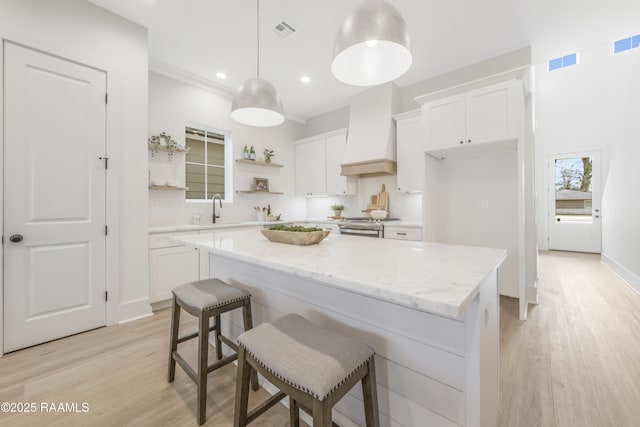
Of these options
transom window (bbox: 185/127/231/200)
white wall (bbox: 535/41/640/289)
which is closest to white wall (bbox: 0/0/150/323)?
transom window (bbox: 185/127/231/200)

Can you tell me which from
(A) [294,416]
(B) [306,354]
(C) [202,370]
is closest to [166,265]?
(C) [202,370]

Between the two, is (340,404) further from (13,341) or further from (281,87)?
(281,87)

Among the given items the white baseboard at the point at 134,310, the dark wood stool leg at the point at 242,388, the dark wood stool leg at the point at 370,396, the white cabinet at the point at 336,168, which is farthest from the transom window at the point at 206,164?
the dark wood stool leg at the point at 370,396

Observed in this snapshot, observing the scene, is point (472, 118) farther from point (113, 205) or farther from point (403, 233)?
point (113, 205)

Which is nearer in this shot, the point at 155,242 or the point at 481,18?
the point at 481,18

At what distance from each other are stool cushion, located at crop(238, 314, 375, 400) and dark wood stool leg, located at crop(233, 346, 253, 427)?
0.22ft

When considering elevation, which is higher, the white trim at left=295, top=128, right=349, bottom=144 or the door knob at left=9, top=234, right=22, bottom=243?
the white trim at left=295, top=128, right=349, bottom=144

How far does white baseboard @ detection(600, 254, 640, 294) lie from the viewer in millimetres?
3706

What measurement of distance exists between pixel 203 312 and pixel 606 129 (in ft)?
28.6

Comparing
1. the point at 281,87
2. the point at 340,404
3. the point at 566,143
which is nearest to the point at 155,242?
the point at 340,404

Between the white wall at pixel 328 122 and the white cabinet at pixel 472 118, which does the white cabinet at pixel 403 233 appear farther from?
the white wall at pixel 328 122

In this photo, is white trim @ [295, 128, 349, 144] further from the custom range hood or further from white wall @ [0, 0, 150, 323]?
white wall @ [0, 0, 150, 323]

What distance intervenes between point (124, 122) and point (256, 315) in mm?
2433

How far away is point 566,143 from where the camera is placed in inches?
257
